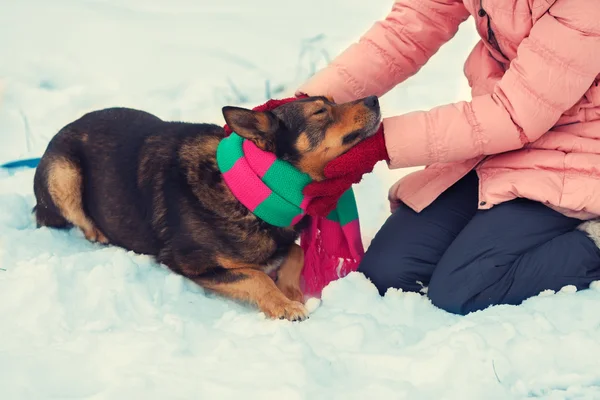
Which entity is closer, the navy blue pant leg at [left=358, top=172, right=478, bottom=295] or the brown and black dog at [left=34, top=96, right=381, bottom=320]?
the brown and black dog at [left=34, top=96, right=381, bottom=320]

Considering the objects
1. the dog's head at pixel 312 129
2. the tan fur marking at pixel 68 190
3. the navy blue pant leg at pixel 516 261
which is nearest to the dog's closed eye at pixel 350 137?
the dog's head at pixel 312 129

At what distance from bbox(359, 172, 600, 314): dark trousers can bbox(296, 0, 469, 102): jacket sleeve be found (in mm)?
954

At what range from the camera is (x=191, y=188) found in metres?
3.53

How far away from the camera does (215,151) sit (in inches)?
142

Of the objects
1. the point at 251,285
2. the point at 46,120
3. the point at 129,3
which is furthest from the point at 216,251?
the point at 129,3

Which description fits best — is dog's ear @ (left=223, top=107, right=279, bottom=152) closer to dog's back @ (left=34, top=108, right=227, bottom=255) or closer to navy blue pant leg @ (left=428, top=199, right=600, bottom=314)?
dog's back @ (left=34, top=108, right=227, bottom=255)

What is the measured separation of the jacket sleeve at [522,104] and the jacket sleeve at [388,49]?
0.59 metres

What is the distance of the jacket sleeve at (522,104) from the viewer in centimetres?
291

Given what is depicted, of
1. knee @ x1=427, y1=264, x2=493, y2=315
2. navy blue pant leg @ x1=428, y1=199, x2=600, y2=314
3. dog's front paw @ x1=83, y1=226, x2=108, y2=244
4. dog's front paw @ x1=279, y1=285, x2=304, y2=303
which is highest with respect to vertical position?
navy blue pant leg @ x1=428, y1=199, x2=600, y2=314

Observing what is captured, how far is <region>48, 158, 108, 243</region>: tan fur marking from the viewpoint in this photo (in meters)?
3.93

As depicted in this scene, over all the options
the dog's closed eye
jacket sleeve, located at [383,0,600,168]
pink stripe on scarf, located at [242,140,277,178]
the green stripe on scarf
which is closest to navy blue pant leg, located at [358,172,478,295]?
the green stripe on scarf

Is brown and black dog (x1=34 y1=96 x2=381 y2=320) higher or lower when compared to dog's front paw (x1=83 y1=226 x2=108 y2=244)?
higher

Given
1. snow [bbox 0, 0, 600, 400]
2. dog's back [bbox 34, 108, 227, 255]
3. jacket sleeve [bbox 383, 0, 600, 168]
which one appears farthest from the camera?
dog's back [bbox 34, 108, 227, 255]

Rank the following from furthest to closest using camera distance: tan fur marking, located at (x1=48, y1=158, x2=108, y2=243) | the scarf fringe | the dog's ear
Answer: tan fur marking, located at (x1=48, y1=158, x2=108, y2=243), the scarf fringe, the dog's ear
